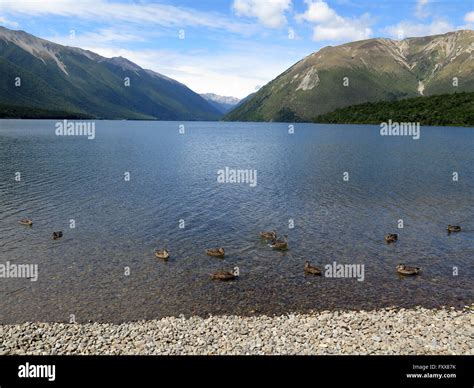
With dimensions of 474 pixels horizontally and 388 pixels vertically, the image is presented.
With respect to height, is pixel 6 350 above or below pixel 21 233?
below

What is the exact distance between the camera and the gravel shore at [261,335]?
63.8ft

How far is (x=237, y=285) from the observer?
28922 millimetres

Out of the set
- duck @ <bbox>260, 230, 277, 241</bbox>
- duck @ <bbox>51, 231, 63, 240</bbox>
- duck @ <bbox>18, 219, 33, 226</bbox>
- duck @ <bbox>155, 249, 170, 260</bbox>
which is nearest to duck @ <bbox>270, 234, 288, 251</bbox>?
duck @ <bbox>260, 230, 277, 241</bbox>

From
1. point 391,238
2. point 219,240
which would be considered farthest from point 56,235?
point 391,238

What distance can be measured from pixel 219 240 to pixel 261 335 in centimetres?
1804

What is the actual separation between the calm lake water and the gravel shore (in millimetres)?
2015

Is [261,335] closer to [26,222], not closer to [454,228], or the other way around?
[454,228]

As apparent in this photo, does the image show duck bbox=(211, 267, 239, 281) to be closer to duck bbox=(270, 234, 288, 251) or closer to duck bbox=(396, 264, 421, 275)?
duck bbox=(270, 234, 288, 251)

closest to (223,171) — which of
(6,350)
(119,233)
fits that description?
(119,233)

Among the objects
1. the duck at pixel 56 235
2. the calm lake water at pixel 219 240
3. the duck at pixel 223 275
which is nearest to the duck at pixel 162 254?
the calm lake water at pixel 219 240

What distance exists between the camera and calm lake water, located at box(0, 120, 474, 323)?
2659 cm

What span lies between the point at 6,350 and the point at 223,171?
64269 millimetres

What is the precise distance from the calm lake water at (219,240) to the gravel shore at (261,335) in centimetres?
202

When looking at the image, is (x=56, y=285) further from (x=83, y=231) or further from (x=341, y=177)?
(x=341, y=177)
